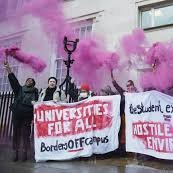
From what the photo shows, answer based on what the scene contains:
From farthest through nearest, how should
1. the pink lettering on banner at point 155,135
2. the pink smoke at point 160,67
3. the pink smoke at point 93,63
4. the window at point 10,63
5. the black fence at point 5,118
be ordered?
1. the window at point 10,63
2. the black fence at point 5,118
3. the pink smoke at point 93,63
4. the pink smoke at point 160,67
5. the pink lettering on banner at point 155,135

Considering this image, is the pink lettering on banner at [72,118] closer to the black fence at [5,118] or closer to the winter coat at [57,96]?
the winter coat at [57,96]

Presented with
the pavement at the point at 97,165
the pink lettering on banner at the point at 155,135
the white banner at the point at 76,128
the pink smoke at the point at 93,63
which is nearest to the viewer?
the pavement at the point at 97,165

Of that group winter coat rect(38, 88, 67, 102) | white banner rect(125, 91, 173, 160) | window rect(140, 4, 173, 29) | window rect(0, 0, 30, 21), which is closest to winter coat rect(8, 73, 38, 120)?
winter coat rect(38, 88, 67, 102)

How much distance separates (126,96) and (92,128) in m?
1.02

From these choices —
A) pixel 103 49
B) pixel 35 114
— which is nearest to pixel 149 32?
pixel 103 49

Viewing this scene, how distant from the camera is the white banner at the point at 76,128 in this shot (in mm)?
7594

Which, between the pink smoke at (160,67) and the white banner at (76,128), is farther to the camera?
the pink smoke at (160,67)

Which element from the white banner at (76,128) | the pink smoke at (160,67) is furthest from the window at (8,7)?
the pink smoke at (160,67)

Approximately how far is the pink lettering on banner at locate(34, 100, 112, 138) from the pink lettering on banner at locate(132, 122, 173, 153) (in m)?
0.70

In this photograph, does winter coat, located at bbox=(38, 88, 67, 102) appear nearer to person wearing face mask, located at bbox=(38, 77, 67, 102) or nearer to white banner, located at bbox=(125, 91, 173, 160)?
person wearing face mask, located at bbox=(38, 77, 67, 102)

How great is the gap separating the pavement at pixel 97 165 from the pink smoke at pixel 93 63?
281 centimetres

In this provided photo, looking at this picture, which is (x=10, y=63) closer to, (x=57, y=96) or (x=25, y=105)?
(x=25, y=105)

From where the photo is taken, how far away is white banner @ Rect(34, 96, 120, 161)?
7594 millimetres

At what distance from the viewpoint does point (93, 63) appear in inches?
389
